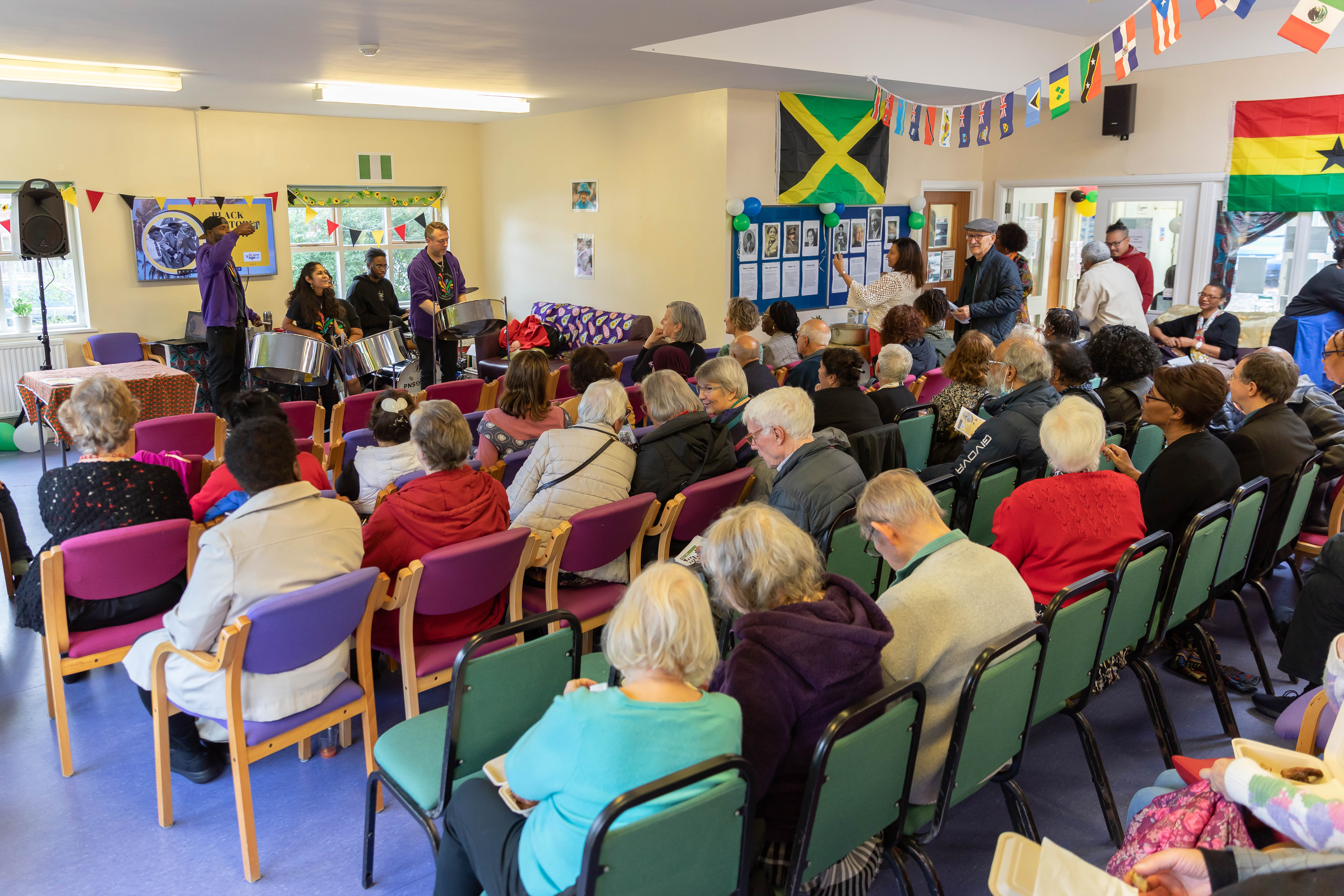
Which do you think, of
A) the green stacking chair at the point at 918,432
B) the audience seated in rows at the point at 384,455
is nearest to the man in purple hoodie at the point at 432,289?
the audience seated in rows at the point at 384,455

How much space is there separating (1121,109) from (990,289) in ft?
10.8

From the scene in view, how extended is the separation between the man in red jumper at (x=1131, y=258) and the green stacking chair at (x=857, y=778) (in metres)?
6.78

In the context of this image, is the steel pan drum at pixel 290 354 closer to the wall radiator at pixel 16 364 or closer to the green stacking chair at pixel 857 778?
the wall radiator at pixel 16 364

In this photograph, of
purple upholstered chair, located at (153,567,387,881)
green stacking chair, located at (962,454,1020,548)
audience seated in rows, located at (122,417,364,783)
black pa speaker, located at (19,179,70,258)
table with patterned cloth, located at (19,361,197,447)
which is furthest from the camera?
black pa speaker, located at (19,179,70,258)

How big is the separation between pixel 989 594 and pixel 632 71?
218 inches

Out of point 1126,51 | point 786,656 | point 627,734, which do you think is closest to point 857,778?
point 786,656

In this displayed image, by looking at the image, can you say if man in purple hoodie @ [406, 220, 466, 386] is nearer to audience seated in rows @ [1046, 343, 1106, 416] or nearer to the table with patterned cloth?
the table with patterned cloth

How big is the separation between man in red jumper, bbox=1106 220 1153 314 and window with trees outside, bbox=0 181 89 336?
28.8ft

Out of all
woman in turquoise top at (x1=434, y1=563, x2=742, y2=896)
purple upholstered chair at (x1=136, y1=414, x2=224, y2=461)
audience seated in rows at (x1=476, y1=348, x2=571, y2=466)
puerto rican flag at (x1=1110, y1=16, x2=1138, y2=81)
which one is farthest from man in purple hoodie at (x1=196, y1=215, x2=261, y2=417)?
woman in turquoise top at (x1=434, y1=563, x2=742, y2=896)

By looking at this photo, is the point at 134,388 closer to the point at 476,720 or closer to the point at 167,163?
the point at 167,163

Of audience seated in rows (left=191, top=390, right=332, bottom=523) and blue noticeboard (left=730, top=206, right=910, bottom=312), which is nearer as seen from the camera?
audience seated in rows (left=191, top=390, right=332, bottom=523)

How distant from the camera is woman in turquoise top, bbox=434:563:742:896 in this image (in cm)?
160

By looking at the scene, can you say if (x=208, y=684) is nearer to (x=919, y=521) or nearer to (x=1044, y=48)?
(x=919, y=521)

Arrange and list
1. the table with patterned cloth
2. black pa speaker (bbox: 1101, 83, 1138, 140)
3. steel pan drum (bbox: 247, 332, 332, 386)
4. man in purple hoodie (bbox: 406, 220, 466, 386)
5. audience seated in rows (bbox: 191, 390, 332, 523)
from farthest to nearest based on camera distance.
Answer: black pa speaker (bbox: 1101, 83, 1138, 140) < man in purple hoodie (bbox: 406, 220, 466, 386) < steel pan drum (bbox: 247, 332, 332, 386) < the table with patterned cloth < audience seated in rows (bbox: 191, 390, 332, 523)
